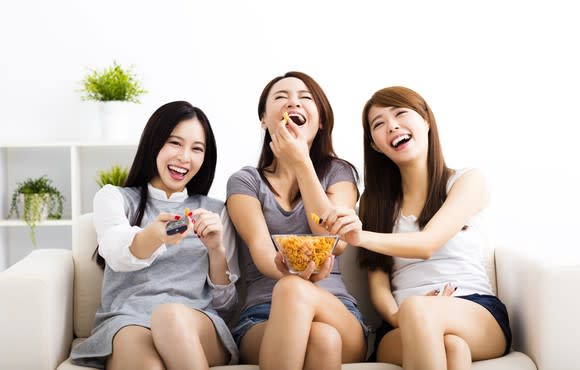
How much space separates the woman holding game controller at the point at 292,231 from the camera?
1.71m

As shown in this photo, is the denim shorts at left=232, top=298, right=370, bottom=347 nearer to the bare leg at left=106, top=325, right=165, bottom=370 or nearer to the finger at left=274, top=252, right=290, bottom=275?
the finger at left=274, top=252, right=290, bottom=275

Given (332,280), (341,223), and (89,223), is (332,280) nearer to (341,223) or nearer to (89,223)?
(341,223)

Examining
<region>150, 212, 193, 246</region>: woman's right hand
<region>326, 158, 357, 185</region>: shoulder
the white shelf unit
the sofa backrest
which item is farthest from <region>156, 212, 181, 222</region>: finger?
the white shelf unit

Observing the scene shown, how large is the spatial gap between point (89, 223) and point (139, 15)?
2.12m

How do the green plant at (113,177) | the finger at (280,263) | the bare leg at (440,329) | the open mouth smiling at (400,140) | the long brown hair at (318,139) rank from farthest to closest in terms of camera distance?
1. the green plant at (113,177)
2. the long brown hair at (318,139)
3. the open mouth smiling at (400,140)
4. the finger at (280,263)
5. the bare leg at (440,329)

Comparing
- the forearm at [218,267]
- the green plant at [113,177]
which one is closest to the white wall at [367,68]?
the green plant at [113,177]

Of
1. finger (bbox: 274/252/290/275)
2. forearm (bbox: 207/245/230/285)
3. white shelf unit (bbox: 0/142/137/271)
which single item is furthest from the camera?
white shelf unit (bbox: 0/142/137/271)

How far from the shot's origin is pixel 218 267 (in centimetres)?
206

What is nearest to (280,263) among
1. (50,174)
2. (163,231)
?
(163,231)

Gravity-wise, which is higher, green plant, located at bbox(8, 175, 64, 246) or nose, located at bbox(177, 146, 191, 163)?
nose, located at bbox(177, 146, 191, 163)

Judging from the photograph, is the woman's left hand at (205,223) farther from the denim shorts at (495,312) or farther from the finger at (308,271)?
the denim shorts at (495,312)

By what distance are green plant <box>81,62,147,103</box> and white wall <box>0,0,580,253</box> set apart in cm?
17

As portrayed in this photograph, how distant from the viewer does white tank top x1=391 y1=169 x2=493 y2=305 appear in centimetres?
205

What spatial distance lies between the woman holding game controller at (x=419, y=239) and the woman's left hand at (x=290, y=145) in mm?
190
